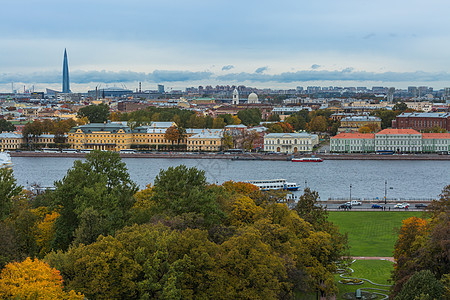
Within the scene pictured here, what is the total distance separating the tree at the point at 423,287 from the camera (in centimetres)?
1048

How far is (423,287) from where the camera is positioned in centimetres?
1049

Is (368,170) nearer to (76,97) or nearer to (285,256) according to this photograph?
(285,256)

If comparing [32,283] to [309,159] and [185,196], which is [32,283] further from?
[309,159]

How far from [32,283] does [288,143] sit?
4714 cm

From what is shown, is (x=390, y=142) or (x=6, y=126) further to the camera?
(x=6, y=126)

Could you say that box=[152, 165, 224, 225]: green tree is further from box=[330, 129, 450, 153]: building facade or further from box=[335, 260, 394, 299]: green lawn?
box=[330, 129, 450, 153]: building facade

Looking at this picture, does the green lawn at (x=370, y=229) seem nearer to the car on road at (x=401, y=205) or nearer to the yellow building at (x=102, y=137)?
the car on road at (x=401, y=205)

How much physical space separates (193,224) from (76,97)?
152 metres

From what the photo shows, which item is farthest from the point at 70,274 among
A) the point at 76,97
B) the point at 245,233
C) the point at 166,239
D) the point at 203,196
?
the point at 76,97

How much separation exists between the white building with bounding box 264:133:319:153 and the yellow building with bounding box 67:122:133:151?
1216 centimetres

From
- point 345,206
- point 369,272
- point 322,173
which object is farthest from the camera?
point 322,173

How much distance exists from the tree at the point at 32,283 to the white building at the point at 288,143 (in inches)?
1818

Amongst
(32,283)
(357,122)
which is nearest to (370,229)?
(32,283)

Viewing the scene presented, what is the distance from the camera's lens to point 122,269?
1083 cm
